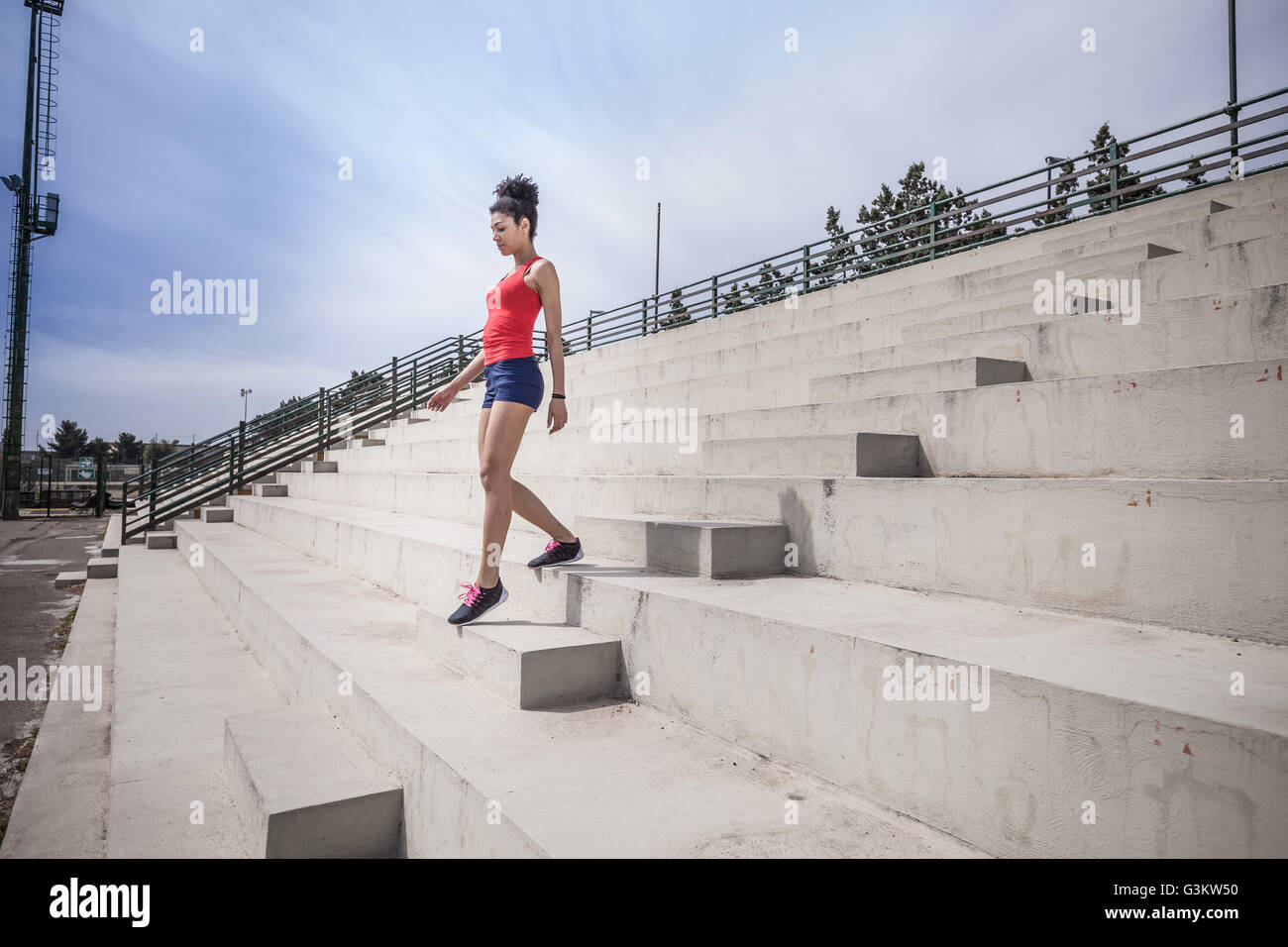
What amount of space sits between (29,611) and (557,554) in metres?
7.69

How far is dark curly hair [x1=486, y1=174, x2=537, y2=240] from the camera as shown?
343 cm

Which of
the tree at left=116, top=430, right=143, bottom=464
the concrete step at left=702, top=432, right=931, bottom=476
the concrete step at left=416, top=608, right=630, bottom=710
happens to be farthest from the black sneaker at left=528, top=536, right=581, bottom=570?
the tree at left=116, top=430, right=143, bottom=464

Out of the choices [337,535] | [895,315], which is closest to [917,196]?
[895,315]

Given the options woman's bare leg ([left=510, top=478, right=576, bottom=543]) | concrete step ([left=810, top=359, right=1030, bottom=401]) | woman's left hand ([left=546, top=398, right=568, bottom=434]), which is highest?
concrete step ([left=810, top=359, right=1030, bottom=401])

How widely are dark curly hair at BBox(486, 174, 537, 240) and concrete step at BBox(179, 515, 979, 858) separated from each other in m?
2.20

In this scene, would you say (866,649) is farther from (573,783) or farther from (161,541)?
(161,541)

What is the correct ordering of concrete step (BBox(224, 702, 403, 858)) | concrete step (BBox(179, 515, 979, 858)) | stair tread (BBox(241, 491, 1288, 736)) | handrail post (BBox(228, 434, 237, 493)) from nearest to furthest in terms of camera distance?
stair tread (BBox(241, 491, 1288, 736))
concrete step (BBox(179, 515, 979, 858))
concrete step (BBox(224, 702, 403, 858))
handrail post (BBox(228, 434, 237, 493))

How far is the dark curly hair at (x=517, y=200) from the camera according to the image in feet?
11.3

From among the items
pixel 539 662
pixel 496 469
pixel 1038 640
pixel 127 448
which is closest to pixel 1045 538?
pixel 1038 640

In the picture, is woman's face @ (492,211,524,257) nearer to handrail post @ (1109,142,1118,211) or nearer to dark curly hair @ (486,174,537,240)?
dark curly hair @ (486,174,537,240)
